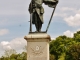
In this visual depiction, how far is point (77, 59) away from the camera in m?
66.8

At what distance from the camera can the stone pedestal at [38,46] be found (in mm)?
12859

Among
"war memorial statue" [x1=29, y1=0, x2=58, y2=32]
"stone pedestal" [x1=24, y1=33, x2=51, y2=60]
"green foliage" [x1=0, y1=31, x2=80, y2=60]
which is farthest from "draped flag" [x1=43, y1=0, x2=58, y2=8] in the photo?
"green foliage" [x1=0, y1=31, x2=80, y2=60]

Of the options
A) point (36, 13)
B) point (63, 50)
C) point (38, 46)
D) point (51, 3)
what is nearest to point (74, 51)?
point (63, 50)

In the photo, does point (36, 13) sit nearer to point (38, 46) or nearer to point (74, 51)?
point (38, 46)

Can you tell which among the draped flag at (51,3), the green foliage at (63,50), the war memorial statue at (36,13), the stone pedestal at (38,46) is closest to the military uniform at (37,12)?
the war memorial statue at (36,13)

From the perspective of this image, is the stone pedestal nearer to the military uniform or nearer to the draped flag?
the military uniform

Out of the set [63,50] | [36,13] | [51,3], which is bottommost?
[63,50]

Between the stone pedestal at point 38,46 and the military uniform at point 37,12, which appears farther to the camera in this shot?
the military uniform at point 37,12

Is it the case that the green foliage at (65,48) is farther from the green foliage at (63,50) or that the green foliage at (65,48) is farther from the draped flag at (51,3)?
the draped flag at (51,3)

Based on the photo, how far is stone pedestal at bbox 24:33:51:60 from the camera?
42.2 feet

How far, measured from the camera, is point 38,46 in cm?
1298

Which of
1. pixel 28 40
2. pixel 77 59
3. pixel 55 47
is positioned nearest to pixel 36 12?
pixel 28 40

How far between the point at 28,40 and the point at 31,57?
2.73ft

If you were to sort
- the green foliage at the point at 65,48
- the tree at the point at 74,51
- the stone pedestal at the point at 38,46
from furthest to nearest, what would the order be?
the green foliage at the point at 65,48
the tree at the point at 74,51
the stone pedestal at the point at 38,46
